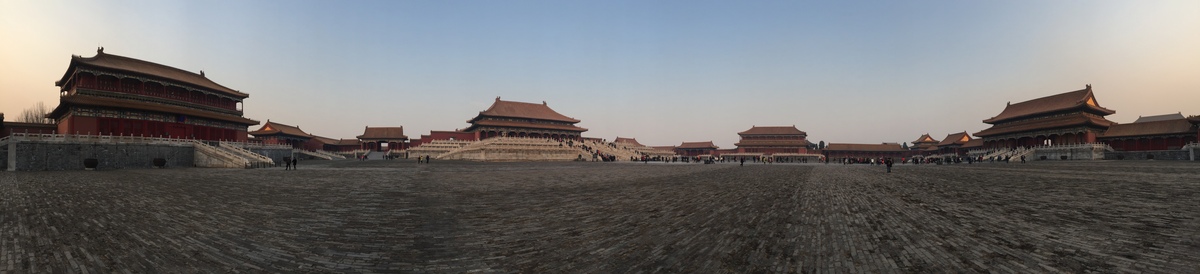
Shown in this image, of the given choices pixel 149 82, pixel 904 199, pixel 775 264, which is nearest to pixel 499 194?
pixel 775 264

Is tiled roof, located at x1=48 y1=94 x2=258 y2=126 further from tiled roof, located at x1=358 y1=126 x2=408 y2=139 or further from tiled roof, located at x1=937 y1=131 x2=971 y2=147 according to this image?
tiled roof, located at x1=937 y1=131 x2=971 y2=147

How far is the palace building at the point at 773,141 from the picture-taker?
213 ft

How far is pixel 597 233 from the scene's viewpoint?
6.28 m

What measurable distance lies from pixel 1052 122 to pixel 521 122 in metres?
60.7

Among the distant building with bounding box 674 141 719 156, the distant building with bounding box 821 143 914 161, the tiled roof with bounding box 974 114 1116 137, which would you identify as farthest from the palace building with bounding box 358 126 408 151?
the tiled roof with bounding box 974 114 1116 137

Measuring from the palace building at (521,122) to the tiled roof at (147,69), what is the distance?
26194 millimetres

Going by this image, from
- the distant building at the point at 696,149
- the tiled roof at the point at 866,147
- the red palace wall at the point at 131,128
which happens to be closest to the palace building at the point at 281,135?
the red palace wall at the point at 131,128

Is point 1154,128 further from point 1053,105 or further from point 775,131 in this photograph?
point 775,131

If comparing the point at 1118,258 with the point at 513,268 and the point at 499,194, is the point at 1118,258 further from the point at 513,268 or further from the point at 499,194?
the point at 499,194

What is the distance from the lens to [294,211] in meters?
8.43

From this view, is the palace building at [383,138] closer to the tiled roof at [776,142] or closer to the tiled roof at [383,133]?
the tiled roof at [383,133]

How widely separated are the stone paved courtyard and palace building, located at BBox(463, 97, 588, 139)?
4805 cm

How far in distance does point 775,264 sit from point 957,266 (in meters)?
2.00

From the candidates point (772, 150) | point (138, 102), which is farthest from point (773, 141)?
point (138, 102)
